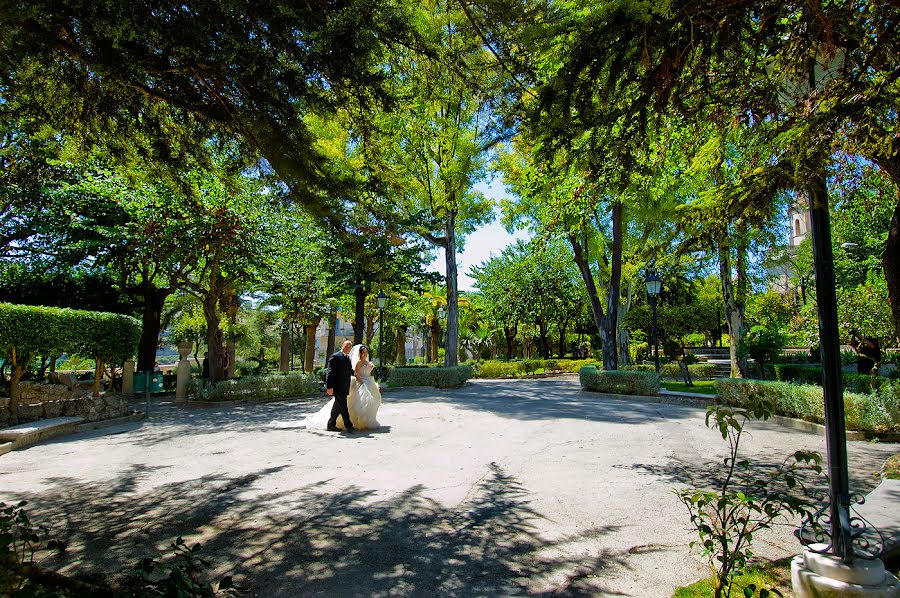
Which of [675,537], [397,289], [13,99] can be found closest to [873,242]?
[397,289]

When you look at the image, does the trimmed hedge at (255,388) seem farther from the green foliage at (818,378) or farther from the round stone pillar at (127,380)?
the green foliage at (818,378)

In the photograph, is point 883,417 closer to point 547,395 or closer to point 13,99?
point 547,395

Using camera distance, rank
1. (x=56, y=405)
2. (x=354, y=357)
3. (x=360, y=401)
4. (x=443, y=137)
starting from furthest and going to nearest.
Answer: (x=443, y=137)
(x=56, y=405)
(x=354, y=357)
(x=360, y=401)

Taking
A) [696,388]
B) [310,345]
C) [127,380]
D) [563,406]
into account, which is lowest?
[696,388]

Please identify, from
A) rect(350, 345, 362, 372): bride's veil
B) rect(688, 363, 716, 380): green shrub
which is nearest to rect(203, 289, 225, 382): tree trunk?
rect(350, 345, 362, 372): bride's veil

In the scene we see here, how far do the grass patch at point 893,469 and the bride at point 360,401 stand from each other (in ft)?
25.2

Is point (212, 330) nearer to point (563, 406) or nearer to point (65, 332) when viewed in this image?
point (65, 332)

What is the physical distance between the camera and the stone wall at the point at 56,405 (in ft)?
32.9

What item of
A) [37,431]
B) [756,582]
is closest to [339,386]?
[37,431]

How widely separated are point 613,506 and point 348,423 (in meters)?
5.88

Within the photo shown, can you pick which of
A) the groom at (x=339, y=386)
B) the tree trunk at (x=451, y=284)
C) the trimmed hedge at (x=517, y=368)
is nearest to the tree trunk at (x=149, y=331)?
the tree trunk at (x=451, y=284)

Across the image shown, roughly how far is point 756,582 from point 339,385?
7.59m

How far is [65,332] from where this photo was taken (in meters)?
10.4

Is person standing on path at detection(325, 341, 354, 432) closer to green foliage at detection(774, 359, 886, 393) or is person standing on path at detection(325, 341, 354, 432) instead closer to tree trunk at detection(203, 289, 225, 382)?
tree trunk at detection(203, 289, 225, 382)
